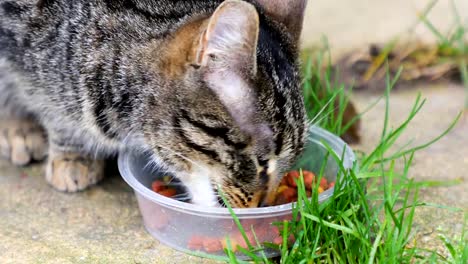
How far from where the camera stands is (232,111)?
194 cm

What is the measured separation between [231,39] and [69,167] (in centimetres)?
96

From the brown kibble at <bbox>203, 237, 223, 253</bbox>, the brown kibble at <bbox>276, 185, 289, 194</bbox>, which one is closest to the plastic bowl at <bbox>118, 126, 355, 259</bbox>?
the brown kibble at <bbox>203, 237, 223, 253</bbox>

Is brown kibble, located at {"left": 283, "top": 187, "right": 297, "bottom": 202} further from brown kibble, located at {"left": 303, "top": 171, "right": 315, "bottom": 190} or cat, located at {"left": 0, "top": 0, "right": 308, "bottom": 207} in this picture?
cat, located at {"left": 0, "top": 0, "right": 308, "bottom": 207}

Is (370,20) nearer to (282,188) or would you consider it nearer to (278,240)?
(282,188)

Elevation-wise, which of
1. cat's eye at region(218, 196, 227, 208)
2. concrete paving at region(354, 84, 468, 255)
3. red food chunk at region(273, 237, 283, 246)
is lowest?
red food chunk at region(273, 237, 283, 246)

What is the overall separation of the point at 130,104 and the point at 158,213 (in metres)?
0.34

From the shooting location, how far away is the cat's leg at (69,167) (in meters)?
2.53

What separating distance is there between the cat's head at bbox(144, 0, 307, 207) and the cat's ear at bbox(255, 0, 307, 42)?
0.11 meters

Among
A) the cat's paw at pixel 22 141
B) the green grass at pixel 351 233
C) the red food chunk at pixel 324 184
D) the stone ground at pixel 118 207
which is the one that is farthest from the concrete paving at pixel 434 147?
the cat's paw at pixel 22 141

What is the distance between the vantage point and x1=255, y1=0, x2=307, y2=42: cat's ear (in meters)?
2.25

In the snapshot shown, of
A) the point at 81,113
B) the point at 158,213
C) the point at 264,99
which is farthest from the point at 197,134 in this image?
the point at 81,113

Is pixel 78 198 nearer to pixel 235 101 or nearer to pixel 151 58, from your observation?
pixel 151 58

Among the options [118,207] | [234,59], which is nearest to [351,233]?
[234,59]

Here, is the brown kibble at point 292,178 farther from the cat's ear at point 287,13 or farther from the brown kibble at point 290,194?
the cat's ear at point 287,13
